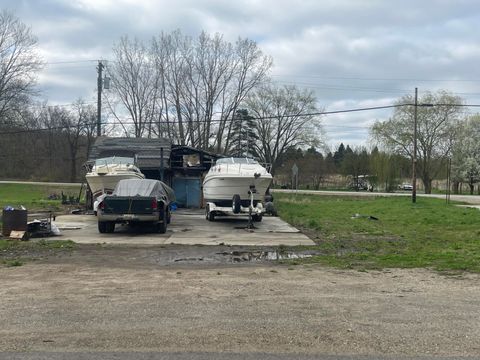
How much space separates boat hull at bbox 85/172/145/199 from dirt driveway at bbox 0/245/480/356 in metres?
12.8

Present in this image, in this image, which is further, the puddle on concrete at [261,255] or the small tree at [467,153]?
the small tree at [467,153]

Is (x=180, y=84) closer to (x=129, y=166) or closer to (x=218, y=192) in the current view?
(x=129, y=166)

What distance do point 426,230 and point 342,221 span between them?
428 cm

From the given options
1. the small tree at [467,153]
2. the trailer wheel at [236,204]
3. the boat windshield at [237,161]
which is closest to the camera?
the trailer wheel at [236,204]

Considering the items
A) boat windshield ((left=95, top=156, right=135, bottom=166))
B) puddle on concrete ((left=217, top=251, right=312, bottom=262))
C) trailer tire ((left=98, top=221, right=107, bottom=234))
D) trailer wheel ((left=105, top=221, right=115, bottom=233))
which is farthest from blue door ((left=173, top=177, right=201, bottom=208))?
puddle on concrete ((left=217, top=251, right=312, bottom=262))

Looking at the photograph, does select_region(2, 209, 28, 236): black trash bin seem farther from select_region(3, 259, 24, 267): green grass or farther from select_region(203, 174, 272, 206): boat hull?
select_region(203, 174, 272, 206): boat hull

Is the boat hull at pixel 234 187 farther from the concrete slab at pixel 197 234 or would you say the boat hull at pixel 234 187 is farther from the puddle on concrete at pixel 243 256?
the puddle on concrete at pixel 243 256

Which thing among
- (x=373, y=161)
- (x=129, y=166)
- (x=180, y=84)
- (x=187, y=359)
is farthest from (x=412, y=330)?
(x=373, y=161)

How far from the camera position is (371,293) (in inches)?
303

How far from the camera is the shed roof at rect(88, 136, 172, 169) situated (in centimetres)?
2886

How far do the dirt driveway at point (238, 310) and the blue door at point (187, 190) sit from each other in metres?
22.2

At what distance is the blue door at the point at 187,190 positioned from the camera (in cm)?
3241

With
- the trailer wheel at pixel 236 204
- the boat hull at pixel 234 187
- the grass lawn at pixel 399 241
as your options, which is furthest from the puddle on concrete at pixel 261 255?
the boat hull at pixel 234 187

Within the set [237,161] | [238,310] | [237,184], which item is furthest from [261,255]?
[237,161]
